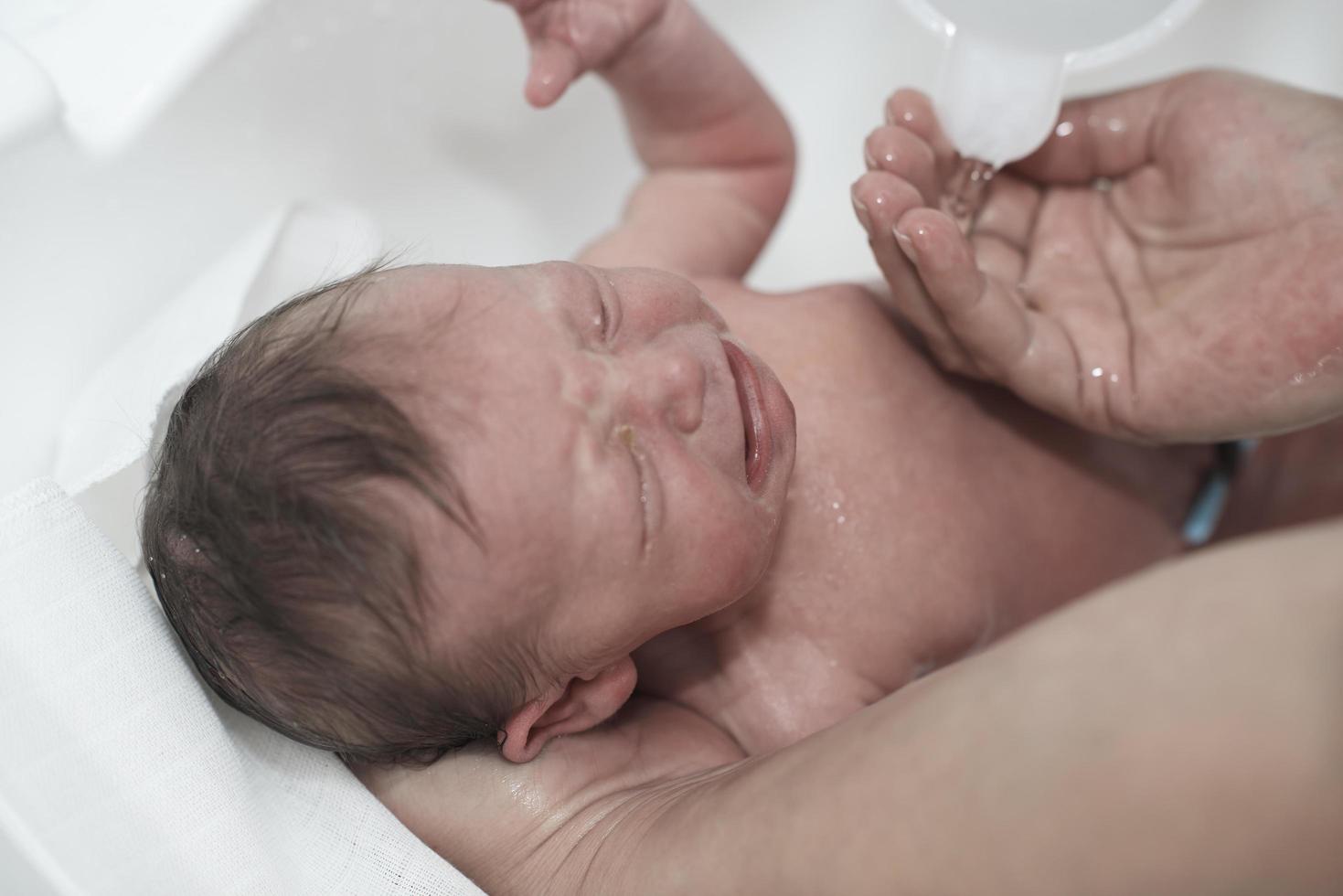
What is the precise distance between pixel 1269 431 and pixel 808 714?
42 cm

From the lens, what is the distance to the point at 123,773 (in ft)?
2.47

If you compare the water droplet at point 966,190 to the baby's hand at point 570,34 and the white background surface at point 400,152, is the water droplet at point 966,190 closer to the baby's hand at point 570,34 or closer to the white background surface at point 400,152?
the baby's hand at point 570,34

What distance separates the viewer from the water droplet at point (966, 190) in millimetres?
983

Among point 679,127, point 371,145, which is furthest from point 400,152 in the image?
point 679,127

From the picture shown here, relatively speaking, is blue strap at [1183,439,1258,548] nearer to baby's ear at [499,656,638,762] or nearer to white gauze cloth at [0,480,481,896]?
baby's ear at [499,656,638,762]

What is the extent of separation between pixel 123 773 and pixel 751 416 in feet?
1.55

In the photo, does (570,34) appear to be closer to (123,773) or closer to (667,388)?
(667,388)

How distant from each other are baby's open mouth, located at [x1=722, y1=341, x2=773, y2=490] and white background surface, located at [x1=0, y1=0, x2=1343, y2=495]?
22.7 inches

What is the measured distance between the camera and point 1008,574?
100 centimetres

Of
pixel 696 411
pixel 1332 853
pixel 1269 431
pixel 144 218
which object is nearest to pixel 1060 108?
pixel 1269 431

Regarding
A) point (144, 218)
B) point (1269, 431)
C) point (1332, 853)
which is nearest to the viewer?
point (1332, 853)

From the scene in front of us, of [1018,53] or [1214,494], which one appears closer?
[1018,53]

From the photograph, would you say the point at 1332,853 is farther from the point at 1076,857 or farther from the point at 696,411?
the point at 696,411

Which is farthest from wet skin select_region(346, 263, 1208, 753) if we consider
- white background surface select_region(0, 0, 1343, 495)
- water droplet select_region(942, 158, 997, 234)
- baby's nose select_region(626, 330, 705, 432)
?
white background surface select_region(0, 0, 1343, 495)
